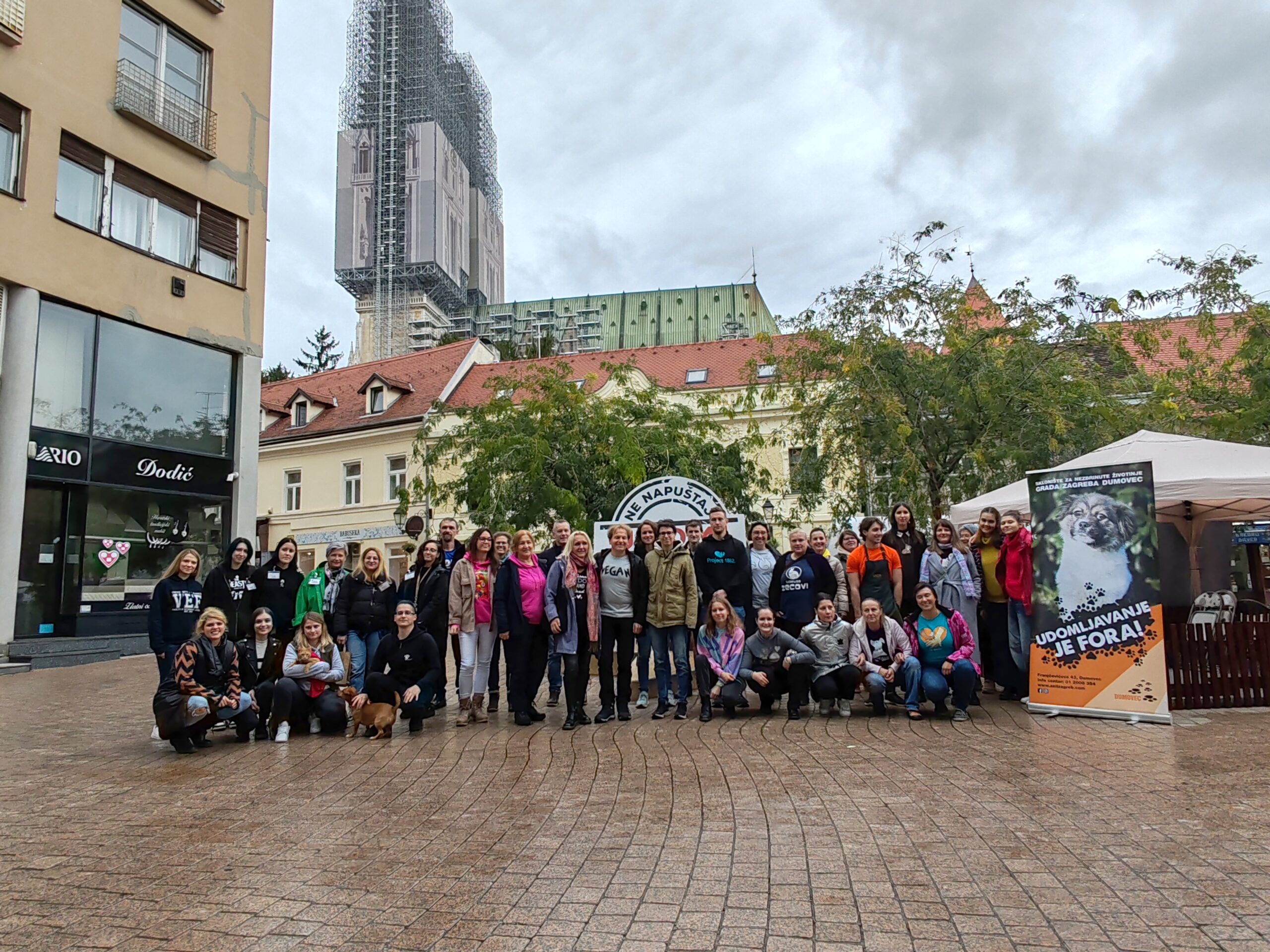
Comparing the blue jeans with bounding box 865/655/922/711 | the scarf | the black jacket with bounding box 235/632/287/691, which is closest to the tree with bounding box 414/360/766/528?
the scarf

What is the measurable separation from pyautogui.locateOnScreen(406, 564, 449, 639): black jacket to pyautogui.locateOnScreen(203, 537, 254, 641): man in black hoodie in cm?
143

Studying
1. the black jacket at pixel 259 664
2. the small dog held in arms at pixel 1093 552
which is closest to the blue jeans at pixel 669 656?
the black jacket at pixel 259 664

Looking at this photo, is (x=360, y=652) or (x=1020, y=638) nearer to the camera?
(x=360, y=652)

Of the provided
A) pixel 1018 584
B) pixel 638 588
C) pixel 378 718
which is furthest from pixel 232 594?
pixel 1018 584

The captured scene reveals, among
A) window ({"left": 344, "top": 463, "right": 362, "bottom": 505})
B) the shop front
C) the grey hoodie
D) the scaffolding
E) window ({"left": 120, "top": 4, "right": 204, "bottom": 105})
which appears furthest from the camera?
the scaffolding

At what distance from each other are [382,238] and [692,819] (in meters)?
102

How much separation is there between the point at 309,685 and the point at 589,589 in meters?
2.64

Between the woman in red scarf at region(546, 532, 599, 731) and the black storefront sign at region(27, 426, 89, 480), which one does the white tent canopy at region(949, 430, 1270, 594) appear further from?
the black storefront sign at region(27, 426, 89, 480)

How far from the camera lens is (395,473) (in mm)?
39438

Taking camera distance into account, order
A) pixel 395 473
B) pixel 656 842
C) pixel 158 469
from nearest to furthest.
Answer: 1. pixel 656 842
2. pixel 158 469
3. pixel 395 473

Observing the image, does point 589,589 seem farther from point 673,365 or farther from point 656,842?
point 673,365

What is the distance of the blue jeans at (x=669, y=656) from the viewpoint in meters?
9.10

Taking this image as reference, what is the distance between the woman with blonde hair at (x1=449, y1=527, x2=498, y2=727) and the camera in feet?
29.8

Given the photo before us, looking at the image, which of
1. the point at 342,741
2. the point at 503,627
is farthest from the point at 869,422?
the point at 342,741
